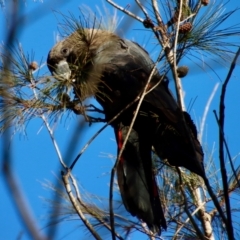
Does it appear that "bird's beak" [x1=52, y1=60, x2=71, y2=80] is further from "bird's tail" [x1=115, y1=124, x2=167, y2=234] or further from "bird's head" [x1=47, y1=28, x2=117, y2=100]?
"bird's tail" [x1=115, y1=124, x2=167, y2=234]

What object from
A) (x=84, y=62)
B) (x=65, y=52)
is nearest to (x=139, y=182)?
(x=65, y=52)

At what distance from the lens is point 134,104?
8.09 ft

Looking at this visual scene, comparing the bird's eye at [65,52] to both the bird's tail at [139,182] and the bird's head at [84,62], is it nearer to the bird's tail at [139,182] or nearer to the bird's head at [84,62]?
the bird's head at [84,62]

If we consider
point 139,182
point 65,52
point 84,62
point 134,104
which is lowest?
point 139,182

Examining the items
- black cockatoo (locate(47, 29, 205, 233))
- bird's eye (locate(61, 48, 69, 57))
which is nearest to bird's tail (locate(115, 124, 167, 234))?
black cockatoo (locate(47, 29, 205, 233))

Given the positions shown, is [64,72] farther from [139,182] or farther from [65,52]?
[139,182]

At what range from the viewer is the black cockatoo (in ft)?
6.73

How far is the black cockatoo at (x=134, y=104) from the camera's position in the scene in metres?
2.05

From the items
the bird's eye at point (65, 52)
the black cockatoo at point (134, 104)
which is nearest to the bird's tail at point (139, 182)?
the black cockatoo at point (134, 104)

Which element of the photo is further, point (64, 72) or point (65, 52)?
point (65, 52)

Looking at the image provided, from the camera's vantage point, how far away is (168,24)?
1949 millimetres

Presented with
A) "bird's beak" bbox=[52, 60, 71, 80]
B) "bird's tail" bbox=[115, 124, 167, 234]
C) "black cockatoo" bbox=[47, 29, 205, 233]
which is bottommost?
"bird's tail" bbox=[115, 124, 167, 234]

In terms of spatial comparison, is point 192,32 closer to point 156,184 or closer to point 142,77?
point 142,77

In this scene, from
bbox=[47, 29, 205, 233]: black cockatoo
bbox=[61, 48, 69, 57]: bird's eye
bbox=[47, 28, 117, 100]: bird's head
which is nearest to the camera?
bbox=[47, 28, 117, 100]: bird's head
